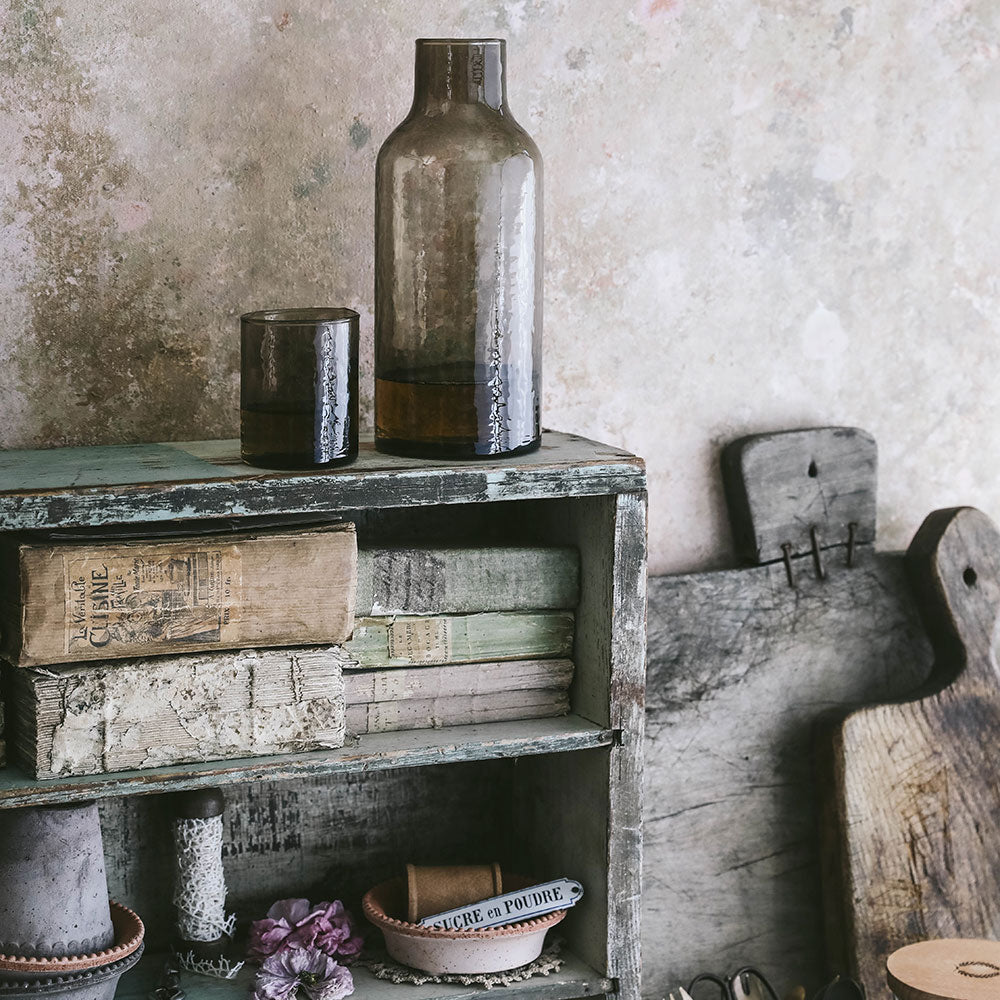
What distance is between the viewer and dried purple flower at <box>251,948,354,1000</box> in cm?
138

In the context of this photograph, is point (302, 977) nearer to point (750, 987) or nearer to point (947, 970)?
point (750, 987)

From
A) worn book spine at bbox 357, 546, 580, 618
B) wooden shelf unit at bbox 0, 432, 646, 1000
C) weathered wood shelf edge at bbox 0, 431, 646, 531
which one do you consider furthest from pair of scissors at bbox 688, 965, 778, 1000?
weathered wood shelf edge at bbox 0, 431, 646, 531

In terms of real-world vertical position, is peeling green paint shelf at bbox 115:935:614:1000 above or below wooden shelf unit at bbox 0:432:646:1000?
below

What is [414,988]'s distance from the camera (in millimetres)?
1412

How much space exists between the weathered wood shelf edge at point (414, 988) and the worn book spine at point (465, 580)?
16.1 inches

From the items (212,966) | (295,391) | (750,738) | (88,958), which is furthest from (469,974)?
(295,391)

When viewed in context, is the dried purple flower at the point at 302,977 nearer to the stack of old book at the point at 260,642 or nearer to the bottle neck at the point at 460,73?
the stack of old book at the point at 260,642

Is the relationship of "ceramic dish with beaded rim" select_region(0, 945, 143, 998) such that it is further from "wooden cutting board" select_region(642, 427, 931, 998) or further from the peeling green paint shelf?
"wooden cutting board" select_region(642, 427, 931, 998)

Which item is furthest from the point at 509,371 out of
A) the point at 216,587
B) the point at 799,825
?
the point at 799,825

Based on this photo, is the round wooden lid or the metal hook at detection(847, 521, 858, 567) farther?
the metal hook at detection(847, 521, 858, 567)

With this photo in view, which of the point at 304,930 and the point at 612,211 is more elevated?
the point at 612,211

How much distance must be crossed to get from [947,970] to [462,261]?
0.97 m

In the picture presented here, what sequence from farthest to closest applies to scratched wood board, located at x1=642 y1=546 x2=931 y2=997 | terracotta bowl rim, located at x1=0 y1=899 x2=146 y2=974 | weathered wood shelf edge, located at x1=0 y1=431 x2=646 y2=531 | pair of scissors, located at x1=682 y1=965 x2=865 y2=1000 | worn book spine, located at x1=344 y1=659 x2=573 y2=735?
scratched wood board, located at x1=642 y1=546 x2=931 y2=997 < pair of scissors, located at x1=682 y1=965 x2=865 y2=1000 < worn book spine, located at x1=344 y1=659 x2=573 y2=735 < terracotta bowl rim, located at x1=0 y1=899 x2=146 y2=974 < weathered wood shelf edge, located at x1=0 y1=431 x2=646 y2=531

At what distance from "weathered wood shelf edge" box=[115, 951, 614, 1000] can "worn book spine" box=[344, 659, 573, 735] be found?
0.29 m
